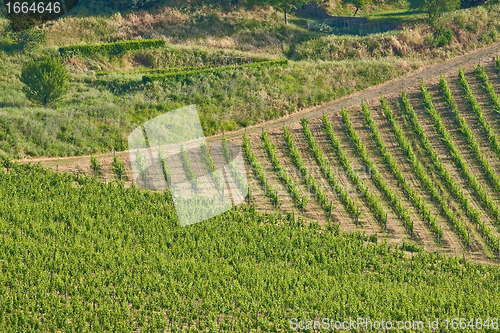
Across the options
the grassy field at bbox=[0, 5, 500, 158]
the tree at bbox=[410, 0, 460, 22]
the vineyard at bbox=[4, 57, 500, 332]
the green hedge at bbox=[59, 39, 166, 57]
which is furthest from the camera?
the tree at bbox=[410, 0, 460, 22]

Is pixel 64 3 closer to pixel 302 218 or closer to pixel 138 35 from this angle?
pixel 138 35

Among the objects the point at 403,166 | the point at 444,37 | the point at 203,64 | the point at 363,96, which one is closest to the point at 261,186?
the point at 403,166

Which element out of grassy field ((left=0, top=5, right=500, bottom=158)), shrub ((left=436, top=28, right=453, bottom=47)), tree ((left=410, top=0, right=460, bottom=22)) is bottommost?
grassy field ((left=0, top=5, right=500, bottom=158))

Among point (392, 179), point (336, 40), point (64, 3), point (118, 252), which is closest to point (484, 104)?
point (392, 179)

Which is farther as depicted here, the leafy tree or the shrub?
the leafy tree

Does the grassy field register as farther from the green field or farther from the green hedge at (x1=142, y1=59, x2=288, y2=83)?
the green hedge at (x1=142, y1=59, x2=288, y2=83)

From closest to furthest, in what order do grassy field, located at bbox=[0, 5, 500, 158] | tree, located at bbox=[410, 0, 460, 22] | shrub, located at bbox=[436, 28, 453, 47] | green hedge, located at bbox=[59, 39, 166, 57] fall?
grassy field, located at bbox=[0, 5, 500, 158]
green hedge, located at bbox=[59, 39, 166, 57]
shrub, located at bbox=[436, 28, 453, 47]
tree, located at bbox=[410, 0, 460, 22]

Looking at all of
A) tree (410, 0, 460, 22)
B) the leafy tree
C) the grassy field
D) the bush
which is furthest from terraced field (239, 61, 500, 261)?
the leafy tree
